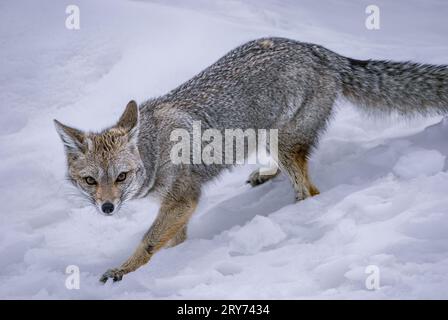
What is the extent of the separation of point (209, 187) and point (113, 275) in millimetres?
2569

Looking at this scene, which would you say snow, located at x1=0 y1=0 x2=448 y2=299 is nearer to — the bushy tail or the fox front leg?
the fox front leg

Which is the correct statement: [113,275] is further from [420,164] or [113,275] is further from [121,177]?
[420,164]

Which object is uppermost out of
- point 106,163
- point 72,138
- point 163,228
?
point 72,138

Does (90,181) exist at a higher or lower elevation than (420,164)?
lower

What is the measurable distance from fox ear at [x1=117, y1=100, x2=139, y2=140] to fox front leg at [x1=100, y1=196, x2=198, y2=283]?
3.00 ft

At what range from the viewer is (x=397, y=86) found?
8078 millimetres

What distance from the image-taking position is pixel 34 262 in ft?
23.4

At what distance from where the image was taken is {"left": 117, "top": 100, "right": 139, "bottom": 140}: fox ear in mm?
6898

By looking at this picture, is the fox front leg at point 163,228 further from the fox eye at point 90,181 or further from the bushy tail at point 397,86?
the bushy tail at point 397,86

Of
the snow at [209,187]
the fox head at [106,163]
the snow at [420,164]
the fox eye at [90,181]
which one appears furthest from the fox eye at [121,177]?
the snow at [420,164]

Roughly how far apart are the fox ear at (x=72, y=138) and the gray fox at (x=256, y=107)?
63 mm

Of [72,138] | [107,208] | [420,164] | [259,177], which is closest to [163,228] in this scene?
[107,208]

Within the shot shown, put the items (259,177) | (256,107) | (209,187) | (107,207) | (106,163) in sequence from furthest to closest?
(209,187) < (259,177) < (256,107) < (106,163) < (107,207)

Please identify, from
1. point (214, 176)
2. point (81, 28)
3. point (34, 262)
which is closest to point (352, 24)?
point (81, 28)
